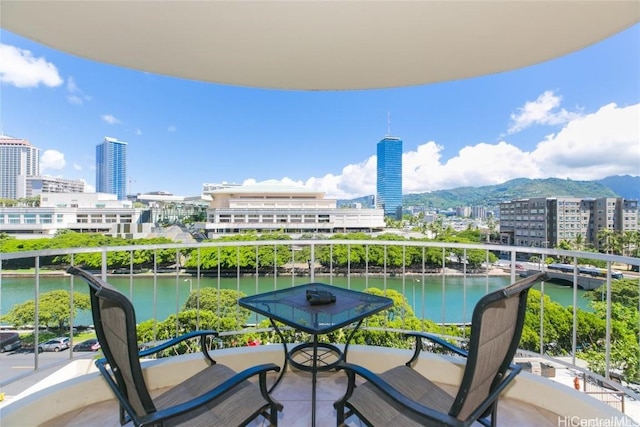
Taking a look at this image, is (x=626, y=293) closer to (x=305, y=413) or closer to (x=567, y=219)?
(x=305, y=413)

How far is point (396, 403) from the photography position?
3.76ft

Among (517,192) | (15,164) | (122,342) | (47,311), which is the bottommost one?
(47,311)

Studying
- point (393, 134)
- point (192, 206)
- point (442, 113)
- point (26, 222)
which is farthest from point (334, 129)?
point (26, 222)

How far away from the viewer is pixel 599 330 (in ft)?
42.7

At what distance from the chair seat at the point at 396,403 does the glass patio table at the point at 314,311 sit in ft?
0.99

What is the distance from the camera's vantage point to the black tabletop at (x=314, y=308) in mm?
1634

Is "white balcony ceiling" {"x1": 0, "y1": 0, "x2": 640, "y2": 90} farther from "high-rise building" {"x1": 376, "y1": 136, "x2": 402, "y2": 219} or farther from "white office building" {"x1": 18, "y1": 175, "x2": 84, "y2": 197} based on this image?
"high-rise building" {"x1": 376, "y1": 136, "x2": 402, "y2": 219}

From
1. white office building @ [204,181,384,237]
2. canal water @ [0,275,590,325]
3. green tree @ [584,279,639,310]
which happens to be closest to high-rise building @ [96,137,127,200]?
white office building @ [204,181,384,237]

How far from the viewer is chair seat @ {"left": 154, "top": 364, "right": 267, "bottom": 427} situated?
1.17m

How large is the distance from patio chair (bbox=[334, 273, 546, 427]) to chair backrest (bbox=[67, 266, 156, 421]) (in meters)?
0.82

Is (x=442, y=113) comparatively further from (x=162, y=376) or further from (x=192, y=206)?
(x=162, y=376)

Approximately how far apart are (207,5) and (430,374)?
307cm

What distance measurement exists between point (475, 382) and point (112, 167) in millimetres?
67417

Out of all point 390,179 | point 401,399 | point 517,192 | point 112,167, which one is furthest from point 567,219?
point 112,167
